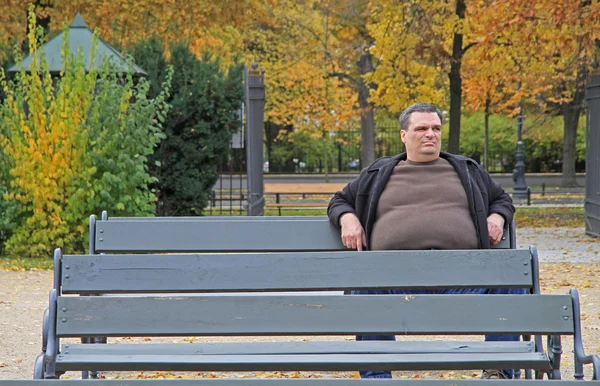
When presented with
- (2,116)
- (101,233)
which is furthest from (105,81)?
(101,233)

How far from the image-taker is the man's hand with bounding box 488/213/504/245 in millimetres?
5223

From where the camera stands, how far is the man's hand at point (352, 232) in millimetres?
5238

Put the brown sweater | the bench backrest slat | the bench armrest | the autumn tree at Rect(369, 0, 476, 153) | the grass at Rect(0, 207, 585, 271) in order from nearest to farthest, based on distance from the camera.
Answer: the bench armrest
the brown sweater
the bench backrest slat
the grass at Rect(0, 207, 585, 271)
the autumn tree at Rect(369, 0, 476, 153)

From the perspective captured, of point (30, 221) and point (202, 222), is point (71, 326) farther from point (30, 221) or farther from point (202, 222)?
point (30, 221)

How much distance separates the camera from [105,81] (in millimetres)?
12367

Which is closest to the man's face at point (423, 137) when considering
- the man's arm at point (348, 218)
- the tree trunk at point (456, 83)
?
the man's arm at point (348, 218)

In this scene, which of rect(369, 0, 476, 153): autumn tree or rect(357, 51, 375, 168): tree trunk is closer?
rect(369, 0, 476, 153): autumn tree

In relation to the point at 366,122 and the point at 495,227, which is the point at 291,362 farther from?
the point at 366,122

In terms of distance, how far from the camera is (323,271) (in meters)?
4.14

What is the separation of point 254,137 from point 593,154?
17.1 feet

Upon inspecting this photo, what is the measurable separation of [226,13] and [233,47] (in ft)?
29.6

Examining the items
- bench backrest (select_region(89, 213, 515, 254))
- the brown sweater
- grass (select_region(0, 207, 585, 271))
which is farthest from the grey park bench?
grass (select_region(0, 207, 585, 271))

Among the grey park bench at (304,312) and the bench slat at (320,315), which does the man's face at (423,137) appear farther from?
the bench slat at (320,315)

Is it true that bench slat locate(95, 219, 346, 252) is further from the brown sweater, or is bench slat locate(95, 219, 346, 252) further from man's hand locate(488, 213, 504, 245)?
man's hand locate(488, 213, 504, 245)
